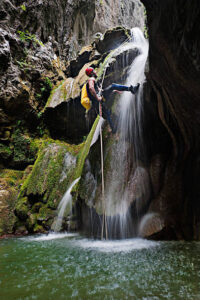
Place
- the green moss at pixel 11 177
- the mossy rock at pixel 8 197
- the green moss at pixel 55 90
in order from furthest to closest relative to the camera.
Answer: the green moss at pixel 55 90 → the green moss at pixel 11 177 → the mossy rock at pixel 8 197

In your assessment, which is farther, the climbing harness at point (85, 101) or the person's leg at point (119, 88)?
the climbing harness at point (85, 101)

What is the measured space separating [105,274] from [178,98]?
3220 mm

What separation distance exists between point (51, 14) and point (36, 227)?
14.0 meters

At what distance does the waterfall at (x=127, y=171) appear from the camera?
4355 millimetres

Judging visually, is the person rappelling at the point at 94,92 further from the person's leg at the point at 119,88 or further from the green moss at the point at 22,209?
the green moss at the point at 22,209

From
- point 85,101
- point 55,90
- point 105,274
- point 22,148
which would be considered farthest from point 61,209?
point 55,90

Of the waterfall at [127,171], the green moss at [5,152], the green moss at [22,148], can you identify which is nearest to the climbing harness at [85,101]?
the waterfall at [127,171]

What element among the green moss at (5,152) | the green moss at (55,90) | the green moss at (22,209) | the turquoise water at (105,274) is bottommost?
the turquoise water at (105,274)

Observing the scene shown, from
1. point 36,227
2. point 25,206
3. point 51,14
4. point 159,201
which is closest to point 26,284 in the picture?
point 159,201

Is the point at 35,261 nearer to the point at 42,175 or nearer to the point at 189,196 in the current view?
the point at 189,196

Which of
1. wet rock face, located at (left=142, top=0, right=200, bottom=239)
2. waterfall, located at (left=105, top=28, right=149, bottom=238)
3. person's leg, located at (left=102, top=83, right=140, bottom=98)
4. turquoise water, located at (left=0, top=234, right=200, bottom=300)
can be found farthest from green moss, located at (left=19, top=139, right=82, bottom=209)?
wet rock face, located at (left=142, top=0, right=200, bottom=239)

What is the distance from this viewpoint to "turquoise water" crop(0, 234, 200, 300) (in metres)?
1.70

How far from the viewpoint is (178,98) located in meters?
3.28

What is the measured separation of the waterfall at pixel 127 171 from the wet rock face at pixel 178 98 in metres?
0.63
